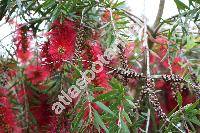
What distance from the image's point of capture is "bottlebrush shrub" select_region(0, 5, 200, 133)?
43.4 inches

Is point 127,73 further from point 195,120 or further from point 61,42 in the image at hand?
point 61,42

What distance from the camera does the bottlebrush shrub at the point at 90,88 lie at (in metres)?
1.10

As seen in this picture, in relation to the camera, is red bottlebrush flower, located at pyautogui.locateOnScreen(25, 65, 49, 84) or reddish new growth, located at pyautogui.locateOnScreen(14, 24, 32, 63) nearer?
reddish new growth, located at pyautogui.locateOnScreen(14, 24, 32, 63)

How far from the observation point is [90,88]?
44.6 inches

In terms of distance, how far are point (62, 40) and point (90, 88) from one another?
34 centimetres

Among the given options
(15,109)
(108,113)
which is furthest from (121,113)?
(15,109)

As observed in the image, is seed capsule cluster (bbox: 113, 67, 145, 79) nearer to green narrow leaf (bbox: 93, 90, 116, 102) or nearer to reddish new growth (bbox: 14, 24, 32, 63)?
green narrow leaf (bbox: 93, 90, 116, 102)

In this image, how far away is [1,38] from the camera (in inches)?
58.7

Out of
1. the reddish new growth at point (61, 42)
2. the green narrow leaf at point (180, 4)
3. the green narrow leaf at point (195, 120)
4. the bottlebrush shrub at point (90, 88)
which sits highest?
the green narrow leaf at point (180, 4)

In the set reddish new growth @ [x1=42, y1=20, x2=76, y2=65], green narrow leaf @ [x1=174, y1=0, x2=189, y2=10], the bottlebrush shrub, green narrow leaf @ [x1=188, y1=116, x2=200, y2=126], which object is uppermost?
green narrow leaf @ [x1=174, y1=0, x2=189, y2=10]

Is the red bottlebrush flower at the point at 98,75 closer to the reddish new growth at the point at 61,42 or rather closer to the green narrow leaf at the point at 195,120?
the reddish new growth at the point at 61,42

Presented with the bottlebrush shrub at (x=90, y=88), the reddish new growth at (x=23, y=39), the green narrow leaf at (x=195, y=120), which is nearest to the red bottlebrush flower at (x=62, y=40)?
the bottlebrush shrub at (x=90, y=88)

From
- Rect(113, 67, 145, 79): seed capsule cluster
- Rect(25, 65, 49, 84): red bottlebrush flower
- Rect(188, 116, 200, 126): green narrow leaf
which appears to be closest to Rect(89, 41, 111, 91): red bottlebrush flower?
Rect(113, 67, 145, 79): seed capsule cluster

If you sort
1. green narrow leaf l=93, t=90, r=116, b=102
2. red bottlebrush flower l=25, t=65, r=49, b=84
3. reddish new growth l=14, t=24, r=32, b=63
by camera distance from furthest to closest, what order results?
red bottlebrush flower l=25, t=65, r=49, b=84
reddish new growth l=14, t=24, r=32, b=63
green narrow leaf l=93, t=90, r=116, b=102
